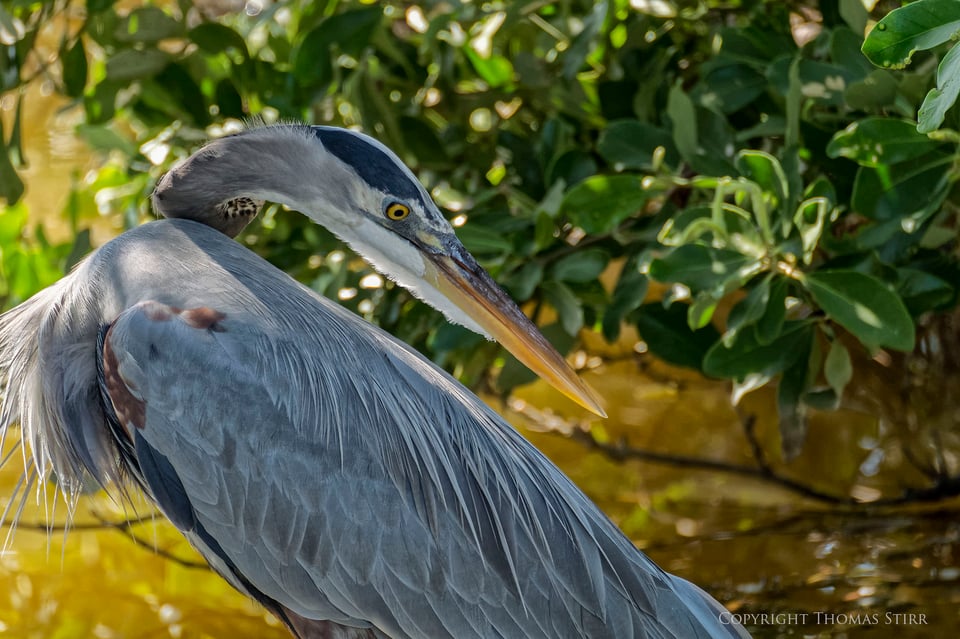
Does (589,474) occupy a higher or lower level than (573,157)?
lower

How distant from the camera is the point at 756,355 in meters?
2.80

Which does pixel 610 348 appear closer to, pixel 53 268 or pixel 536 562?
pixel 53 268

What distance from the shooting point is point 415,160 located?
339cm

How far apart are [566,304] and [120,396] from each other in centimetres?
121

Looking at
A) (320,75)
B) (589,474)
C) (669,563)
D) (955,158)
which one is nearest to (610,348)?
(589,474)

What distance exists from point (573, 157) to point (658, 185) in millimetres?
465

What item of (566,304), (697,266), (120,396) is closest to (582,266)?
(566,304)

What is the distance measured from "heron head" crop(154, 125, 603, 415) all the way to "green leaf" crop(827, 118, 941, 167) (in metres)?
0.75

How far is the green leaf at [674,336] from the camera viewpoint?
122 inches

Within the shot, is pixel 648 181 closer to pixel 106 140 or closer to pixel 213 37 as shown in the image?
pixel 213 37

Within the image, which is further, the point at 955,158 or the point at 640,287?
the point at 640,287

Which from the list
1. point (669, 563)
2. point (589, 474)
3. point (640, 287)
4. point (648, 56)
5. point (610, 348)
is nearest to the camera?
point (640, 287)

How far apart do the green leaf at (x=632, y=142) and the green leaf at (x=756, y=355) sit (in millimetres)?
499

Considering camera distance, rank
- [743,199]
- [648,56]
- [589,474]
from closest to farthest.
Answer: [743,199] < [648,56] < [589,474]
